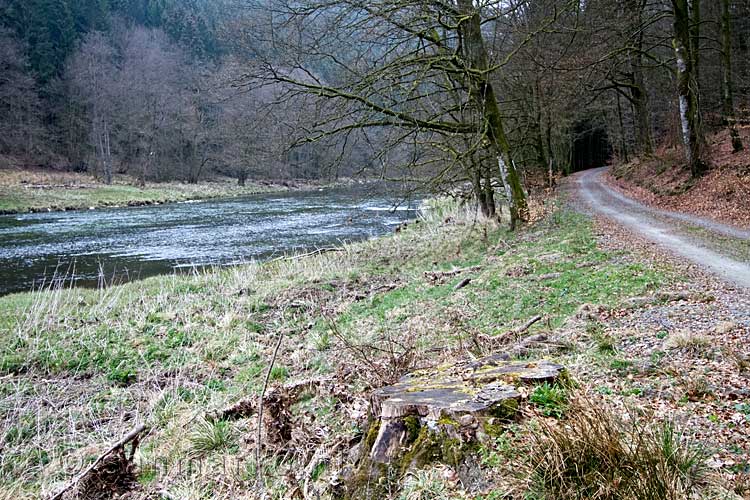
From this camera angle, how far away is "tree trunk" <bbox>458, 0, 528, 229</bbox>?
13.6 metres

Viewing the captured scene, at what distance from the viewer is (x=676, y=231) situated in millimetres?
11609

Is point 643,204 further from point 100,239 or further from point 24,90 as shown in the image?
point 24,90

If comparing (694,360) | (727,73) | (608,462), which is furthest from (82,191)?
(608,462)

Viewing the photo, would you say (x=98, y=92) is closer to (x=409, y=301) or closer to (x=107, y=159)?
(x=107, y=159)

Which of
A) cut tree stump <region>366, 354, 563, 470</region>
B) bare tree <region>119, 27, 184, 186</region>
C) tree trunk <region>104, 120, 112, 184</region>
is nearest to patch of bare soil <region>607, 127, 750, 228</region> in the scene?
cut tree stump <region>366, 354, 563, 470</region>

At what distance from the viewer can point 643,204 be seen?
18.3m

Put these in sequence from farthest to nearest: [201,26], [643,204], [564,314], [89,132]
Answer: [201,26] → [89,132] → [643,204] → [564,314]

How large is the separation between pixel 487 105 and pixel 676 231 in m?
5.90

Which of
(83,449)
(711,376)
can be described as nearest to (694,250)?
(711,376)

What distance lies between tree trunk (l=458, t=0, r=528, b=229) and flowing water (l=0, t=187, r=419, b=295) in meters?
3.45

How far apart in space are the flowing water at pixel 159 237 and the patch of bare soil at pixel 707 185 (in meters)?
8.96

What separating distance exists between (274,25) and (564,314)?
984 centimetres

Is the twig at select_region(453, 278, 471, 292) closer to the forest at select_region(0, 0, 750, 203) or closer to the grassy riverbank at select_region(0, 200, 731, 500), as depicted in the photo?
the grassy riverbank at select_region(0, 200, 731, 500)

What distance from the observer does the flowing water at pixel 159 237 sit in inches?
654
